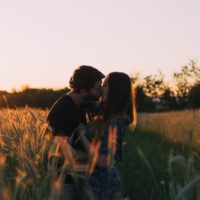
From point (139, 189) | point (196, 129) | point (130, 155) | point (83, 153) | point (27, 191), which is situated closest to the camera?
point (27, 191)

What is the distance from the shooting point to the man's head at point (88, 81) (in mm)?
3510

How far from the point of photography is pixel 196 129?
11.6 m

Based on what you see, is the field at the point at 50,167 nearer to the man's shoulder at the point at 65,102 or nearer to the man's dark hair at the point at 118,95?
the man's shoulder at the point at 65,102

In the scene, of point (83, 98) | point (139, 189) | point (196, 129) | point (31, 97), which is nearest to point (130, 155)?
point (196, 129)

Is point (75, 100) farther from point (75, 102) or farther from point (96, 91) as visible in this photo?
point (96, 91)

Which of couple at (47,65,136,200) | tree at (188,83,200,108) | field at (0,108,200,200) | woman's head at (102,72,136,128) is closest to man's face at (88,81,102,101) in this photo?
couple at (47,65,136,200)

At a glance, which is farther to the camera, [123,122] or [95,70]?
[95,70]

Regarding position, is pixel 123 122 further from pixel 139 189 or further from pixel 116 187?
pixel 139 189

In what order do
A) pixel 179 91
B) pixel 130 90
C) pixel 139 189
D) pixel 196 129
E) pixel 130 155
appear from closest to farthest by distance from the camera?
pixel 130 90, pixel 139 189, pixel 130 155, pixel 196 129, pixel 179 91

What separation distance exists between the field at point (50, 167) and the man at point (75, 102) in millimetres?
131

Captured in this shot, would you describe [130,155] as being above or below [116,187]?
below

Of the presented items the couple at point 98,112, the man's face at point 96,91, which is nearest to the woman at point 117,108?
the couple at point 98,112

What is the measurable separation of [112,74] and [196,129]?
28.2 ft

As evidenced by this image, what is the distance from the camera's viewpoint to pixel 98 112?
352 cm
